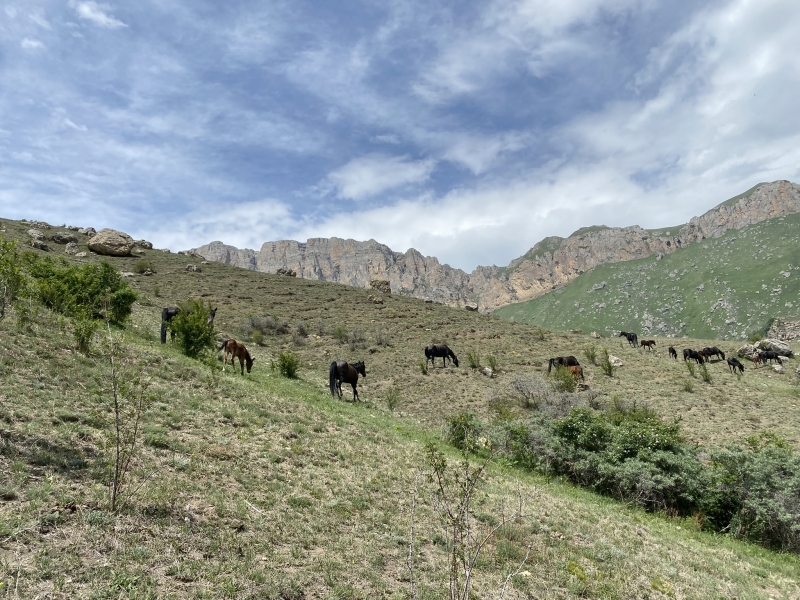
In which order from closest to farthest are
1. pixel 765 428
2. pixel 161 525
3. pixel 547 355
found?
1. pixel 161 525
2. pixel 765 428
3. pixel 547 355

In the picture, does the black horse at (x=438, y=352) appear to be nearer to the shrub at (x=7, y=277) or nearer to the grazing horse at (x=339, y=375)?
the grazing horse at (x=339, y=375)

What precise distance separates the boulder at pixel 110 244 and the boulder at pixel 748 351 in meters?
71.4

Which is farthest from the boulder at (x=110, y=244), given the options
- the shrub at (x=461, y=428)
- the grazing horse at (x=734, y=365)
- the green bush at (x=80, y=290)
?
the grazing horse at (x=734, y=365)

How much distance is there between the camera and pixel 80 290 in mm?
20203

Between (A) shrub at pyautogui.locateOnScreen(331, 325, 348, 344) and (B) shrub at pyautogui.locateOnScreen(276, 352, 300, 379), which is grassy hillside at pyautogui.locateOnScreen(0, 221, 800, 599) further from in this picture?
(A) shrub at pyautogui.locateOnScreen(331, 325, 348, 344)

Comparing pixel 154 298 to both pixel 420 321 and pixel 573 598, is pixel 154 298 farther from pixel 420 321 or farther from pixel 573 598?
pixel 573 598

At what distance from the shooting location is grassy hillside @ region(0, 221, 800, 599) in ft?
16.9

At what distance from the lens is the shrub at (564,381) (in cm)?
2431

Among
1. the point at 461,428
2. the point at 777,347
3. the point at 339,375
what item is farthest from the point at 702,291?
the point at 339,375

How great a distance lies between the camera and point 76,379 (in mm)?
10383

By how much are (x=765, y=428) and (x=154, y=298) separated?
44.8 m

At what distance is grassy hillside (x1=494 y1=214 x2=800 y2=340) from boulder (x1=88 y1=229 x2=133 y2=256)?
136808 mm

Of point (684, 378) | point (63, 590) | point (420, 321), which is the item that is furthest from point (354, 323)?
point (63, 590)

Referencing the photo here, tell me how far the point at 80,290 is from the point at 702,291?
6376 inches
